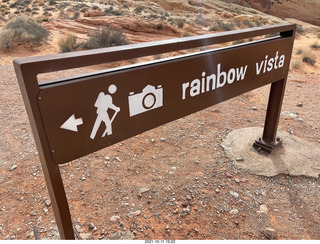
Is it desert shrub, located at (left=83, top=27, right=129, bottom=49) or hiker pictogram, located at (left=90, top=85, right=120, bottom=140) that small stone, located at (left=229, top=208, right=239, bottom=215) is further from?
desert shrub, located at (left=83, top=27, right=129, bottom=49)

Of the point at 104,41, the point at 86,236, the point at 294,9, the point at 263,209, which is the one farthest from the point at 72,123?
the point at 294,9

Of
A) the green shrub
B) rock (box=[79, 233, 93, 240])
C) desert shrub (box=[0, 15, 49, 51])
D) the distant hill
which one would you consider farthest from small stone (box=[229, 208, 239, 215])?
the distant hill

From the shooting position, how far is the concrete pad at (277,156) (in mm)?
3023

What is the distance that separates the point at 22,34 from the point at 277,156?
10.6 m

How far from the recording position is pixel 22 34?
33.3 ft

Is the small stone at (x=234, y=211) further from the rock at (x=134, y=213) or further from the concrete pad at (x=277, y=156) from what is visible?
the rock at (x=134, y=213)

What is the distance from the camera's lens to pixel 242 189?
2.78m

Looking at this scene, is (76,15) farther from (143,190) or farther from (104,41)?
(143,190)

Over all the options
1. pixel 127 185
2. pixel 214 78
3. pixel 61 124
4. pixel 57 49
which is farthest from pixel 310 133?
pixel 57 49

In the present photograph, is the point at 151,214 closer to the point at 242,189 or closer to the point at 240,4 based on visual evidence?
the point at 242,189

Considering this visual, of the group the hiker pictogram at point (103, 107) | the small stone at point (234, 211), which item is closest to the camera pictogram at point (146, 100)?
Answer: the hiker pictogram at point (103, 107)

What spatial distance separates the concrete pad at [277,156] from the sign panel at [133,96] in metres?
1.16

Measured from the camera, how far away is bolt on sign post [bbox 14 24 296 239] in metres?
1.25

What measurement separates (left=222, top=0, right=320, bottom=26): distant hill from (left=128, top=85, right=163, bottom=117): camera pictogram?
32552 millimetres
